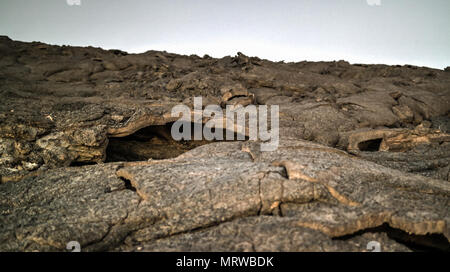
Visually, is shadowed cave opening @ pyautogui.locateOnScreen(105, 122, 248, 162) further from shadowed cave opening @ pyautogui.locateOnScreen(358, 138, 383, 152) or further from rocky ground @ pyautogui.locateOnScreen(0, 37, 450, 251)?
shadowed cave opening @ pyautogui.locateOnScreen(358, 138, 383, 152)

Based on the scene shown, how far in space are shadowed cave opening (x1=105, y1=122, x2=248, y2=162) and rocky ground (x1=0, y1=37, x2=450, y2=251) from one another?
75mm

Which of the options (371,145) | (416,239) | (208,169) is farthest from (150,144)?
(416,239)

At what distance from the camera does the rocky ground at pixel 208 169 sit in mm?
4148

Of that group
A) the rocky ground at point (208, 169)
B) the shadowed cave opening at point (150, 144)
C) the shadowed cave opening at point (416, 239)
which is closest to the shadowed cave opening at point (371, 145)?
the rocky ground at point (208, 169)

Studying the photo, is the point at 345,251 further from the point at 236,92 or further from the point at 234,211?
the point at 236,92

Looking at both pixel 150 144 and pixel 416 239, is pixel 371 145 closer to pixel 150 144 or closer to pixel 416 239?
pixel 416 239

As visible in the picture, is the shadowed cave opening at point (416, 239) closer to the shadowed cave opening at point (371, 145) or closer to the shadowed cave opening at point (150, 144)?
the shadowed cave opening at point (371, 145)

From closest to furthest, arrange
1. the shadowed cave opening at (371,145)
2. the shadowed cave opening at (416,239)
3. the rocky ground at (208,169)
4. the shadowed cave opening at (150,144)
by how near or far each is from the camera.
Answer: the rocky ground at (208,169) → the shadowed cave opening at (416,239) → the shadowed cave opening at (371,145) → the shadowed cave opening at (150,144)

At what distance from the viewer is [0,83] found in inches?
444

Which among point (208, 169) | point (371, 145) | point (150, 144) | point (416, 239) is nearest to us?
point (416, 239)

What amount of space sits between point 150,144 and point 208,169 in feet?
25.4

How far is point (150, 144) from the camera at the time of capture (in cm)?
1286

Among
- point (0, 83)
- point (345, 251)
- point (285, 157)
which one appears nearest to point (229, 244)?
point (345, 251)

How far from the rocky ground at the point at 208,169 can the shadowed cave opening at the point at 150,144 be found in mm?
75
